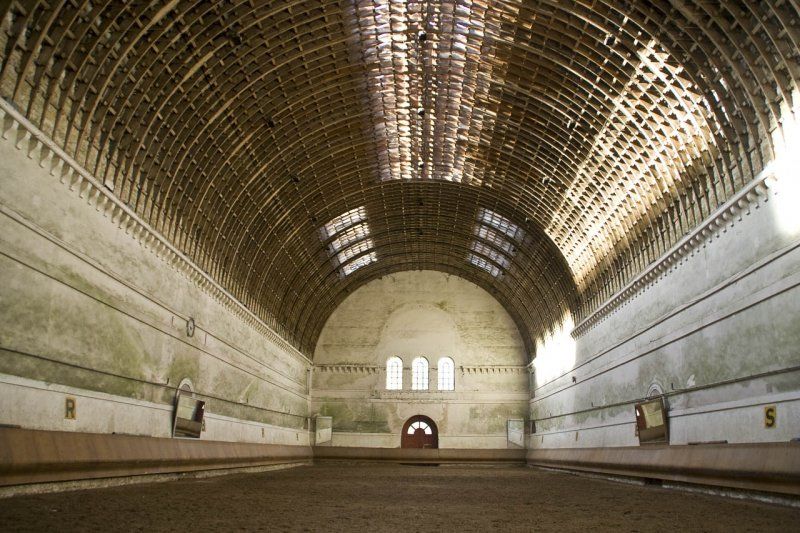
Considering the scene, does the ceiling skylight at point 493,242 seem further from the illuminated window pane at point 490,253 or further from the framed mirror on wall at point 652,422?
the framed mirror on wall at point 652,422

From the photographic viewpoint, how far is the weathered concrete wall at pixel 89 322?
12281 millimetres

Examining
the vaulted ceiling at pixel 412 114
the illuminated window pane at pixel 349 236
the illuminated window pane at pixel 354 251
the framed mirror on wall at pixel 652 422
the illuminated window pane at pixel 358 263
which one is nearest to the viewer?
the vaulted ceiling at pixel 412 114

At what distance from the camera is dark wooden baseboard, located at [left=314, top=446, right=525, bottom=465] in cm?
4022

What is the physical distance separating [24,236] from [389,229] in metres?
25.2

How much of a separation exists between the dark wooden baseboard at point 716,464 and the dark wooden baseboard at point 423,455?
50.5 ft

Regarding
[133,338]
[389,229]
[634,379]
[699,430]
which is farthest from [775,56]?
[389,229]

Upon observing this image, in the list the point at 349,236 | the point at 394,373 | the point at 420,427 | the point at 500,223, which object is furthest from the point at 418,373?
the point at 500,223

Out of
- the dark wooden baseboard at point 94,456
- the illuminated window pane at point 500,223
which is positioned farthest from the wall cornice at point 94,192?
the illuminated window pane at point 500,223

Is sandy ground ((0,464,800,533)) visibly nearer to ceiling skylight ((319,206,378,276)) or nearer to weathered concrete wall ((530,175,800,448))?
weathered concrete wall ((530,175,800,448))

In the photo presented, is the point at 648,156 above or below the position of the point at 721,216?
above

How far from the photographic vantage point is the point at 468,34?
66.1ft

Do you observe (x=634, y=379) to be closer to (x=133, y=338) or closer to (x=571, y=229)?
(x=571, y=229)

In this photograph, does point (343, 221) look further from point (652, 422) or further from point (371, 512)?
point (371, 512)

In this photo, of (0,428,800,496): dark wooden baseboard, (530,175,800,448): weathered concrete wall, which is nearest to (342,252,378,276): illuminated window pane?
(0,428,800,496): dark wooden baseboard
